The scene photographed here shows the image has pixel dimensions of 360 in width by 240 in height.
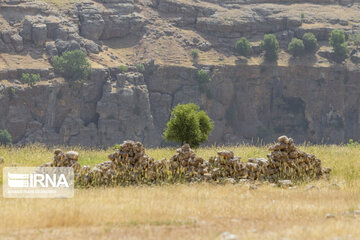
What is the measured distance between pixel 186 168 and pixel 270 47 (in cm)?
7929

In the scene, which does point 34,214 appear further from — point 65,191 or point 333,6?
point 333,6

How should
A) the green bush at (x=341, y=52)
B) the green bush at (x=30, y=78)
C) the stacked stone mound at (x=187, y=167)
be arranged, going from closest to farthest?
the stacked stone mound at (x=187, y=167) → the green bush at (x=30, y=78) → the green bush at (x=341, y=52)

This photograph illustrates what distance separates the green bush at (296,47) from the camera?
302 ft

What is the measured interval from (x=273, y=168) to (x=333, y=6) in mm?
103719

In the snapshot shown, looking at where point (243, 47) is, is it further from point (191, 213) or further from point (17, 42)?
point (191, 213)

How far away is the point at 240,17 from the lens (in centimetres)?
9994

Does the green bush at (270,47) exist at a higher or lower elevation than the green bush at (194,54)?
higher

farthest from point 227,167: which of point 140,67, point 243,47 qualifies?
point 243,47

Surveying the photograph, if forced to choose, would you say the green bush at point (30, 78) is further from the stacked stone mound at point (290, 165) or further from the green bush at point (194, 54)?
the stacked stone mound at point (290, 165)

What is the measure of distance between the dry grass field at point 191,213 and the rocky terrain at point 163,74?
65.0m

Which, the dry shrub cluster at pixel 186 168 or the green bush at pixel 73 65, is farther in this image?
the green bush at pixel 73 65

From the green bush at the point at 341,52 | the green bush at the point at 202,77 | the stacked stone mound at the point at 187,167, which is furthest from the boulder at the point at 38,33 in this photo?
the stacked stone mound at the point at 187,167

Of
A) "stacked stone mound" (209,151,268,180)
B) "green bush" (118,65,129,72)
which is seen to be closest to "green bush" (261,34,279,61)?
"green bush" (118,65,129,72)

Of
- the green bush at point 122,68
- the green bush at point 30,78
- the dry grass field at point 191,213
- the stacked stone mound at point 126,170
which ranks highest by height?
the dry grass field at point 191,213
